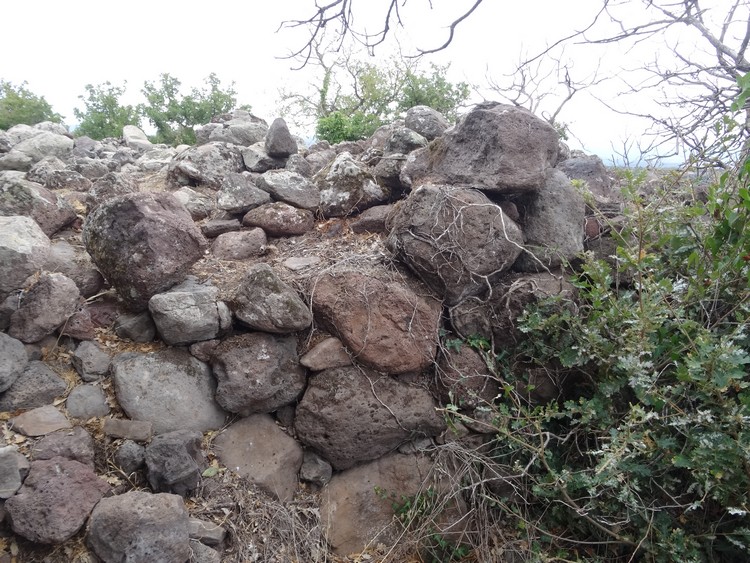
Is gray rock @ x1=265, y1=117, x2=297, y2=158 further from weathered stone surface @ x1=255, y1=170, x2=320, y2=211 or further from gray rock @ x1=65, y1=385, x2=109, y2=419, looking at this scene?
gray rock @ x1=65, y1=385, x2=109, y2=419

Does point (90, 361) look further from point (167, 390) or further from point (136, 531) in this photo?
point (136, 531)

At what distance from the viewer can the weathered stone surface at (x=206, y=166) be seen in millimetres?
4328

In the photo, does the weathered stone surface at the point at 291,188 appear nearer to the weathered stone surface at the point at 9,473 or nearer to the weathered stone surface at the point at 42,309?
the weathered stone surface at the point at 42,309

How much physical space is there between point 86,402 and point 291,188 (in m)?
2.03

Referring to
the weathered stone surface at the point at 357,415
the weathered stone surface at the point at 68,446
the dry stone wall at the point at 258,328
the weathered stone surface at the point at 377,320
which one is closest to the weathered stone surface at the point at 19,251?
the dry stone wall at the point at 258,328

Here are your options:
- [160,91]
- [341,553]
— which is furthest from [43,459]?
[160,91]

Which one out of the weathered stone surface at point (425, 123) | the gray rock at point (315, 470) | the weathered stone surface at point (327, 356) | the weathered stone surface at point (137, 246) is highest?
the weathered stone surface at point (425, 123)

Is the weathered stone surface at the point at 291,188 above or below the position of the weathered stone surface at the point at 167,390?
above

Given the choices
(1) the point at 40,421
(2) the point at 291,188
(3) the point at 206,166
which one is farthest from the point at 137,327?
(3) the point at 206,166

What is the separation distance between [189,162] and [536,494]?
3833 millimetres

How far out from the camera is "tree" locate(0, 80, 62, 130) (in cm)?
1529

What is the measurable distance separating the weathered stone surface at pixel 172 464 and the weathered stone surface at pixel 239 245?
129cm

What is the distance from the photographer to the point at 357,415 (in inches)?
114

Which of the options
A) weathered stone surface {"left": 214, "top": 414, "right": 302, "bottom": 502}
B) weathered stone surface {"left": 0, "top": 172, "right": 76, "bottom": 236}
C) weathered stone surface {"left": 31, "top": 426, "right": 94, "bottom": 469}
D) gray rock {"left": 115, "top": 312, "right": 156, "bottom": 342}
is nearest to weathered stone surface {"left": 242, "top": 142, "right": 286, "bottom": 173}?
weathered stone surface {"left": 0, "top": 172, "right": 76, "bottom": 236}
